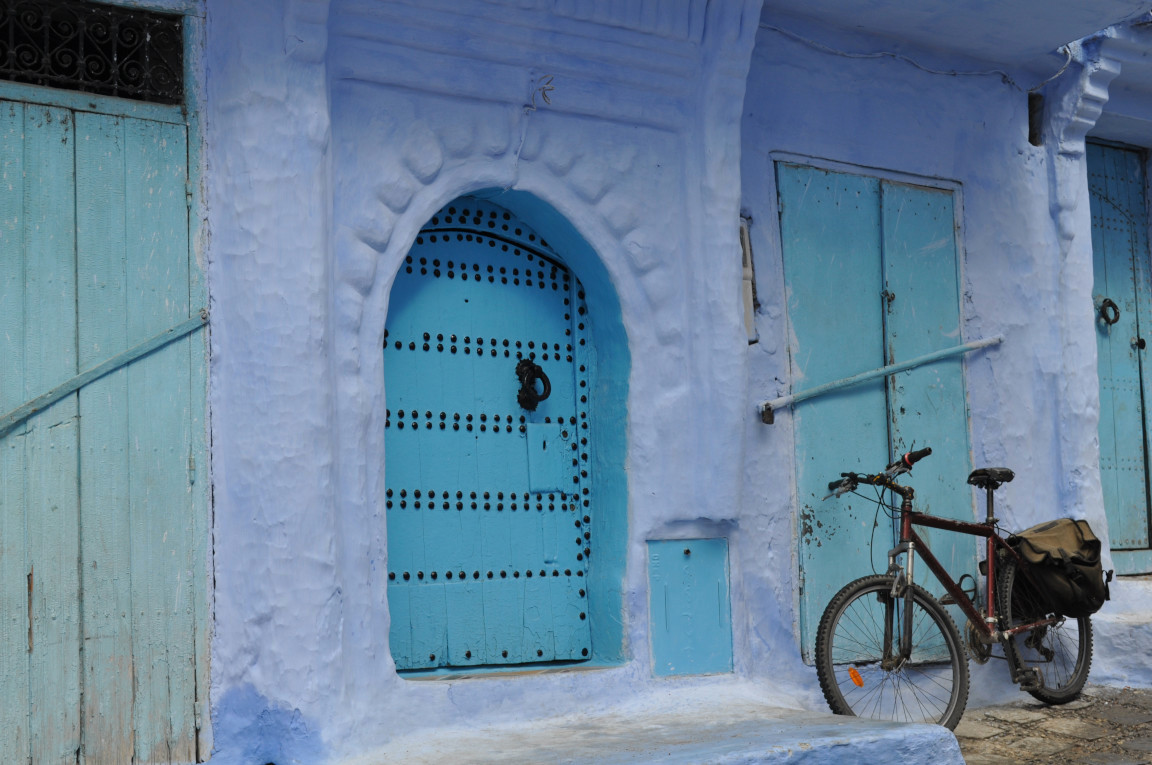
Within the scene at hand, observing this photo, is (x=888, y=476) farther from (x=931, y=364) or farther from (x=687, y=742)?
(x=687, y=742)

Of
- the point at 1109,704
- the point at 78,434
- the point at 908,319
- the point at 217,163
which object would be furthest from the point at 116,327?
the point at 1109,704

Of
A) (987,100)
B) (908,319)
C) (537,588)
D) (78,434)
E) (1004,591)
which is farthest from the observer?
(987,100)

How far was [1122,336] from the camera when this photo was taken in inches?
296

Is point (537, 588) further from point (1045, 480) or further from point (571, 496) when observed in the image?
point (1045, 480)

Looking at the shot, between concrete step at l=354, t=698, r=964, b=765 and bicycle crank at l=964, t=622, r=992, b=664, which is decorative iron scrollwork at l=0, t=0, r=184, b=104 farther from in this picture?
bicycle crank at l=964, t=622, r=992, b=664

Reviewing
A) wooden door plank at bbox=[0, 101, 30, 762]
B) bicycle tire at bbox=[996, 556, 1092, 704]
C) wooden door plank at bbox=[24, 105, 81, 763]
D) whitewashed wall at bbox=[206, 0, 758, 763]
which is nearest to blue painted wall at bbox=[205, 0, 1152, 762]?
whitewashed wall at bbox=[206, 0, 758, 763]

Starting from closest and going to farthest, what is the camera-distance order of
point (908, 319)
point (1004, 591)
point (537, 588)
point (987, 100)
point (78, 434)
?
point (78, 434)
point (537, 588)
point (1004, 591)
point (908, 319)
point (987, 100)

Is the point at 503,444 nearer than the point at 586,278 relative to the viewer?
Yes

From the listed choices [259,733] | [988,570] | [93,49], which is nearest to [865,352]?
[988,570]

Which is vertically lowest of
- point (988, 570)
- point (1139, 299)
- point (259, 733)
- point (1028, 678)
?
point (1028, 678)

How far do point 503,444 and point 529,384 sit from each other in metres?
0.28

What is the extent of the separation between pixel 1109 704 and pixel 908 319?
84.8 inches

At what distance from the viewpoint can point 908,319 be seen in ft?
20.8

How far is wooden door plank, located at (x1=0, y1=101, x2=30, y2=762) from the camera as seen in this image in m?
4.02
